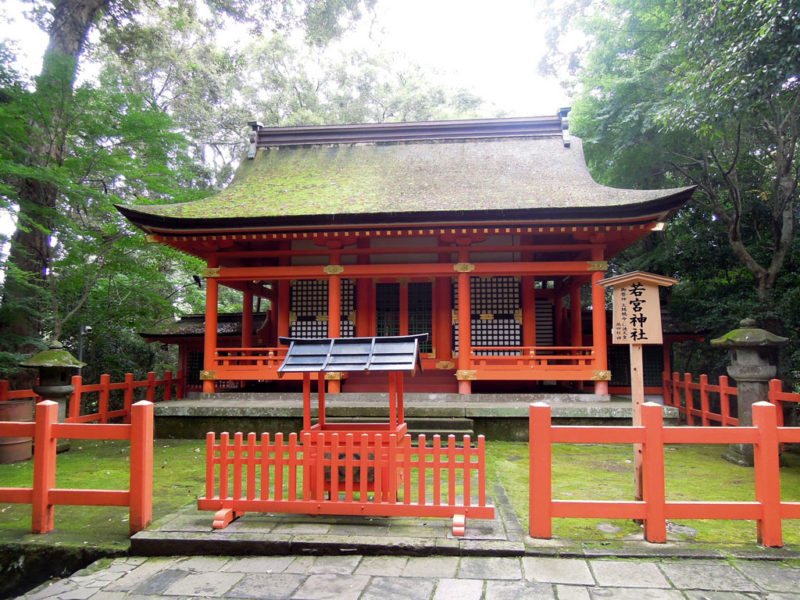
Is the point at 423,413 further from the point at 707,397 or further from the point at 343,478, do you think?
the point at 707,397

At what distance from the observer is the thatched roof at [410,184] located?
9.05 m

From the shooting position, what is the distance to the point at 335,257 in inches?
396

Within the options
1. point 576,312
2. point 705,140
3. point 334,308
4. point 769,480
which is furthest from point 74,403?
point 705,140

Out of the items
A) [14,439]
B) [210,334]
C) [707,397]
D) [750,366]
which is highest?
[210,334]

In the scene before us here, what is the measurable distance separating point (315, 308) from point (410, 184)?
3819mm

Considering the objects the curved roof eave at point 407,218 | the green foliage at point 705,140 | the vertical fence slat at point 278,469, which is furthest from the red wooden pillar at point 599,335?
the vertical fence slat at point 278,469

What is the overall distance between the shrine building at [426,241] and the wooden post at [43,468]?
4910mm

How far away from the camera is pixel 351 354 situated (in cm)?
486

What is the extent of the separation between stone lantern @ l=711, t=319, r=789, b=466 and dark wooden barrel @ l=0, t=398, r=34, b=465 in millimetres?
10893

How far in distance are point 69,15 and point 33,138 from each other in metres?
4.32

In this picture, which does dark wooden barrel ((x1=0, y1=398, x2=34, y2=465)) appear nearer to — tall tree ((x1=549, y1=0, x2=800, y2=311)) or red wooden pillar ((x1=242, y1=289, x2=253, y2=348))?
red wooden pillar ((x1=242, y1=289, x2=253, y2=348))

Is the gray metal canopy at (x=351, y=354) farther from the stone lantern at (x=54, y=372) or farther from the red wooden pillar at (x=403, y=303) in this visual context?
the red wooden pillar at (x=403, y=303)

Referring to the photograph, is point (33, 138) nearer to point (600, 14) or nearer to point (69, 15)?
point (69, 15)

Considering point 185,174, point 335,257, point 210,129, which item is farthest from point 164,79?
point 335,257
